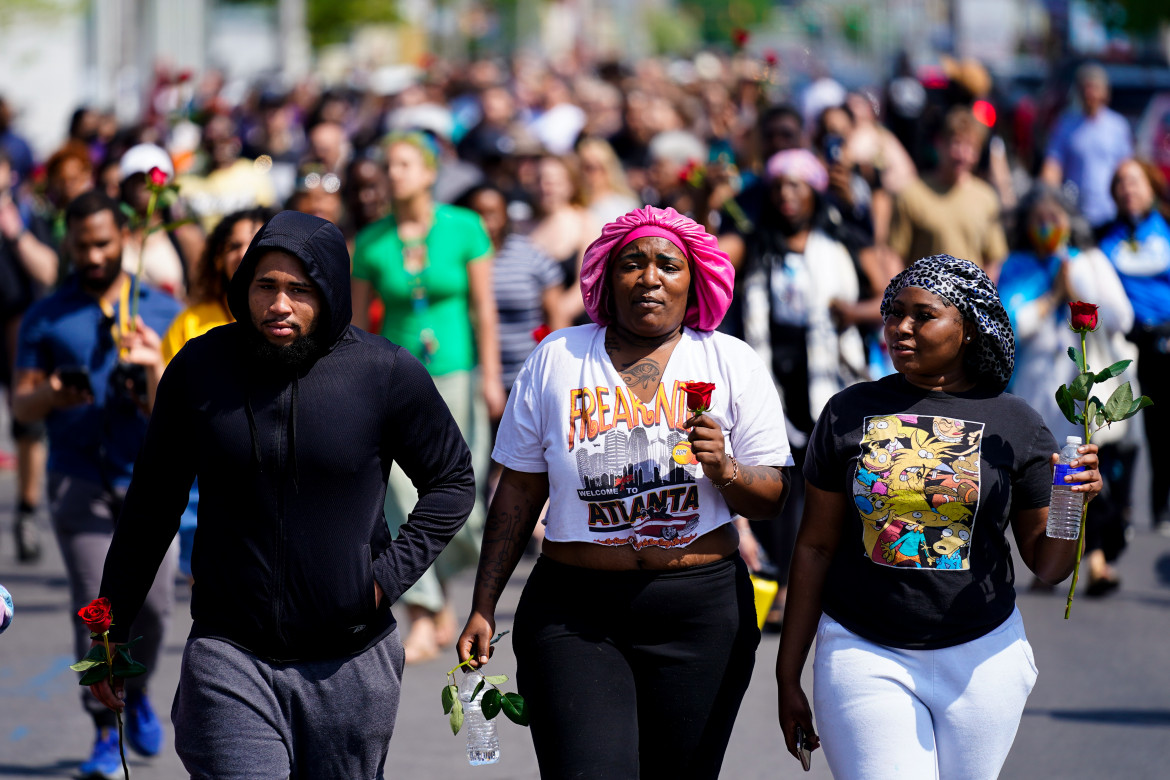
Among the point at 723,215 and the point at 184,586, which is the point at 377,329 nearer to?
the point at 723,215

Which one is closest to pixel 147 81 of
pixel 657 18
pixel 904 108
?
pixel 904 108

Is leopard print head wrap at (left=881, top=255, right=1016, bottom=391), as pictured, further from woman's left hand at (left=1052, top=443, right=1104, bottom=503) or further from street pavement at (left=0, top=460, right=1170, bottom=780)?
street pavement at (left=0, top=460, right=1170, bottom=780)

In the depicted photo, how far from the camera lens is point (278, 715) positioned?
12.4 feet

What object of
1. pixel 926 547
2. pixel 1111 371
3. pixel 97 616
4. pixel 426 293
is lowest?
pixel 97 616

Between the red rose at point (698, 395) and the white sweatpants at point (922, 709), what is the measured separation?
0.66 metres

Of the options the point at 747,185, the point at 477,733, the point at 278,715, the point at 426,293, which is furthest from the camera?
the point at 747,185

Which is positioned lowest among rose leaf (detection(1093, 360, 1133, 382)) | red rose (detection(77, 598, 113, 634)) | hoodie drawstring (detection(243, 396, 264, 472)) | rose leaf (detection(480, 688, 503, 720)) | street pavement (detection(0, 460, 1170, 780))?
street pavement (detection(0, 460, 1170, 780))

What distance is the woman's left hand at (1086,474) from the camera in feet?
12.1

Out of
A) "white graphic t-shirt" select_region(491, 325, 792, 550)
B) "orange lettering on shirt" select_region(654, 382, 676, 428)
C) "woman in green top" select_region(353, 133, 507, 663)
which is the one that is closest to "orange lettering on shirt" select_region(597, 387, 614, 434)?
"white graphic t-shirt" select_region(491, 325, 792, 550)

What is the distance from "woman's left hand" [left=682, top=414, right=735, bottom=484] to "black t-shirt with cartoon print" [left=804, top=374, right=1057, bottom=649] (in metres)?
0.28

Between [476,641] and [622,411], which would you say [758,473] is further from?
[476,641]

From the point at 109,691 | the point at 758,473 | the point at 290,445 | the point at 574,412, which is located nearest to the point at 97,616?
the point at 109,691

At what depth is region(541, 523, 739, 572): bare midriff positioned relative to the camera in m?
3.97

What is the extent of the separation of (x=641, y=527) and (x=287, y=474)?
32.9 inches
